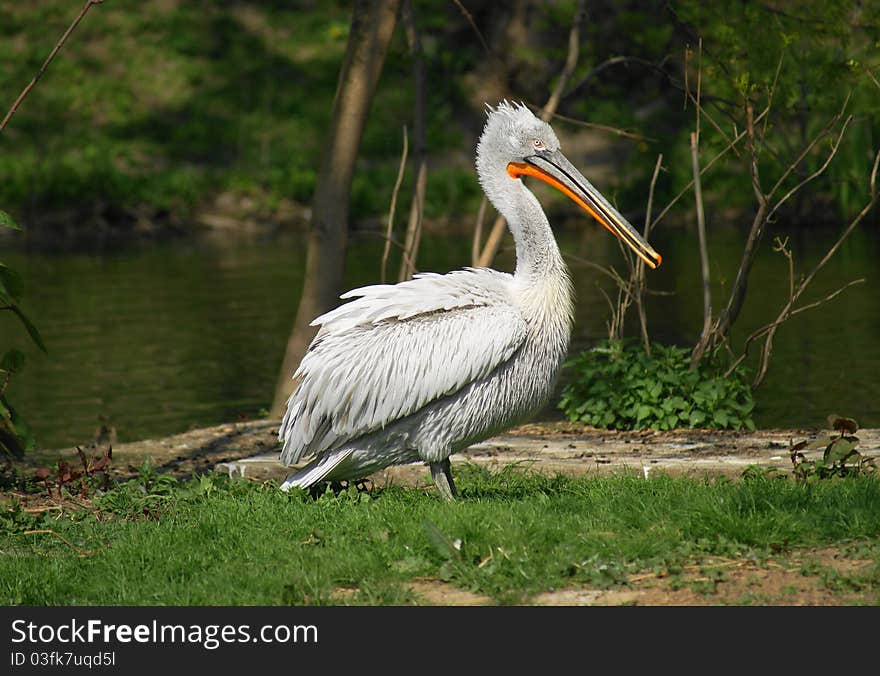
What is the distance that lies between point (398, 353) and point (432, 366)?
0.61 feet

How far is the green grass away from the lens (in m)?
4.94

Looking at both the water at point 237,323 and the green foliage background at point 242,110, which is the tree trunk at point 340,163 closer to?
the water at point 237,323

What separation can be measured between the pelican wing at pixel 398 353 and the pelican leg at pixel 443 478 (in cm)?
34

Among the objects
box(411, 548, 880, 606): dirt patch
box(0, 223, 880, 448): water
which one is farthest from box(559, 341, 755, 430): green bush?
box(411, 548, 880, 606): dirt patch

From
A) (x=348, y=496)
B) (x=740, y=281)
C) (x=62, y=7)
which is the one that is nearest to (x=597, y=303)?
(x=740, y=281)

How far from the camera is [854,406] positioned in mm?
11242

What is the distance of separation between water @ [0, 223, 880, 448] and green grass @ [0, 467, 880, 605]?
4364 mm

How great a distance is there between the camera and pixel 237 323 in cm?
1705

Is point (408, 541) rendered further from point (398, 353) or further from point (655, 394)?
point (655, 394)

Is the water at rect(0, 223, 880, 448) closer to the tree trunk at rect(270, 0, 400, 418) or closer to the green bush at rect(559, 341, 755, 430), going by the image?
the green bush at rect(559, 341, 755, 430)

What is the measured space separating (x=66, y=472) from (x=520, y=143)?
10.2 feet

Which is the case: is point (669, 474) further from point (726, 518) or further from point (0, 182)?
point (0, 182)

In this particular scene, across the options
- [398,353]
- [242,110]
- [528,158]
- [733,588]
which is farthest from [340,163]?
[242,110]
